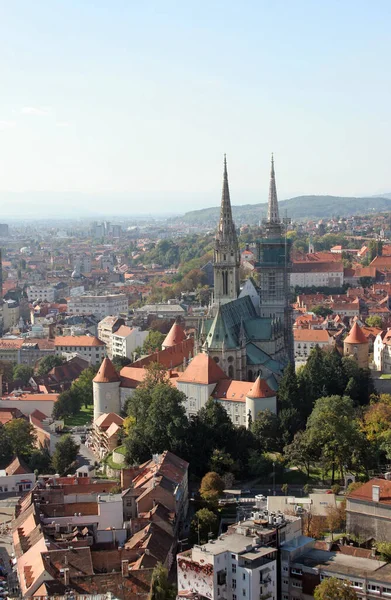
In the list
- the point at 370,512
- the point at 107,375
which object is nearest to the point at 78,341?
the point at 107,375

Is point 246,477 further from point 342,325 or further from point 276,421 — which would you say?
point 342,325

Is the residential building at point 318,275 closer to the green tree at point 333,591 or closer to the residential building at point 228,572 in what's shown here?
the residential building at point 228,572

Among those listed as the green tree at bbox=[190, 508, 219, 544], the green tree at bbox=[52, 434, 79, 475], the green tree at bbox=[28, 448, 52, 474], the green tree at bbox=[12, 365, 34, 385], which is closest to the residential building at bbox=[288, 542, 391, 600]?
the green tree at bbox=[190, 508, 219, 544]

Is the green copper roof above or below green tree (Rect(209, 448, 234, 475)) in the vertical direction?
above

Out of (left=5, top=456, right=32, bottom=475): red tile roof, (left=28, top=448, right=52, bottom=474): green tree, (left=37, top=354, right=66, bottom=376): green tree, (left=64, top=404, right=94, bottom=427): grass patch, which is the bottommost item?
(left=64, top=404, right=94, bottom=427): grass patch

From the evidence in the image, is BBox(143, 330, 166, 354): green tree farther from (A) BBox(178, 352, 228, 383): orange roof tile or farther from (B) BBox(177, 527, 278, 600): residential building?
(B) BBox(177, 527, 278, 600): residential building

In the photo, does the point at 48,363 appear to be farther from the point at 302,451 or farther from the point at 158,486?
the point at 158,486

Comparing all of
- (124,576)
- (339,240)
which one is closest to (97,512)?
(124,576)

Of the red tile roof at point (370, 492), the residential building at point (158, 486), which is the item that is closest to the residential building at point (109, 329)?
the residential building at point (158, 486)
